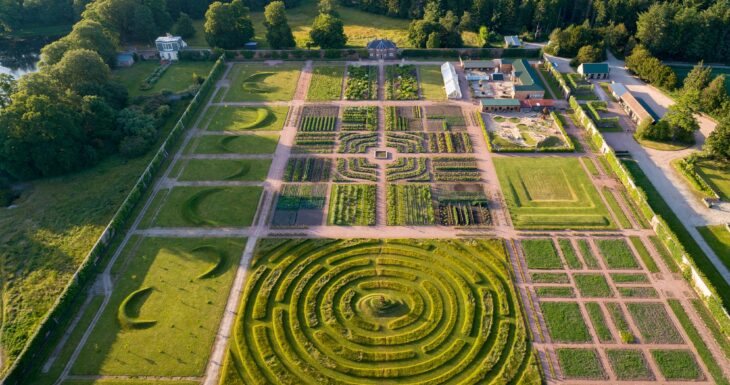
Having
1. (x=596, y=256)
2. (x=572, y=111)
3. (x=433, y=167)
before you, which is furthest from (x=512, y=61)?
(x=596, y=256)

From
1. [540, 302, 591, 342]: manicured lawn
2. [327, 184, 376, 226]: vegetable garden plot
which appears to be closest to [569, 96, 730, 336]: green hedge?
[540, 302, 591, 342]: manicured lawn

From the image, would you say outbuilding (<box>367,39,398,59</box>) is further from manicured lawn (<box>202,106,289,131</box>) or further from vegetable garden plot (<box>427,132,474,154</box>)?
vegetable garden plot (<box>427,132,474,154</box>)

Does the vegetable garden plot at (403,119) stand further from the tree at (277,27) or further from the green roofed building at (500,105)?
the tree at (277,27)

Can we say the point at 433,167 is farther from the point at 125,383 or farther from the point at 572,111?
the point at 125,383

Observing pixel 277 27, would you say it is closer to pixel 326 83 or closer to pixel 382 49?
pixel 326 83

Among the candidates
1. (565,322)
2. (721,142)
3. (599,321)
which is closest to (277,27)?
(721,142)

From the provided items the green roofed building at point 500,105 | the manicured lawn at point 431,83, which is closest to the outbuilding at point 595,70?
the green roofed building at point 500,105
